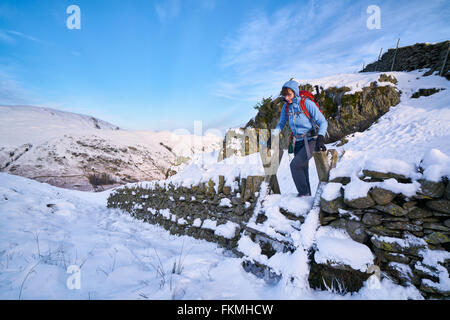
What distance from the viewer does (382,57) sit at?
74.9 feet

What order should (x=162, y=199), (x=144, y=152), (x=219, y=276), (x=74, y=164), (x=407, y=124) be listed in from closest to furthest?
1. (x=219, y=276)
2. (x=162, y=199)
3. (x=407, y=124)
4. (x=74, y=164)
5. (x=144, y=152)

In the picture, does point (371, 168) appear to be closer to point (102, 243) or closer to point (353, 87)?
point (102, 243)

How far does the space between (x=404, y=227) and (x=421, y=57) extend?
24.5m

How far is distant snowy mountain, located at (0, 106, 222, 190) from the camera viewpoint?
12289 mm

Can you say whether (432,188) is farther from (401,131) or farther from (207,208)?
(401,131)

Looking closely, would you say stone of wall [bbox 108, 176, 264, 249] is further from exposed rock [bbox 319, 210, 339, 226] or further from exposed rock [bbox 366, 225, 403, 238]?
exposed rock [bbox 366, 225, 403, 238]

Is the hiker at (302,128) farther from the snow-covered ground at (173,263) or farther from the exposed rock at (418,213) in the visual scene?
the exposed rock at (418,213)

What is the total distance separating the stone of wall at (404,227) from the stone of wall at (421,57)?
60.5 feet

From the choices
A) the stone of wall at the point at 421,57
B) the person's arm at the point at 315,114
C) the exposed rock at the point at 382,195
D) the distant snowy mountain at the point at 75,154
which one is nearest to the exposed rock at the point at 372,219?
the exposed rock at the point at 382,195

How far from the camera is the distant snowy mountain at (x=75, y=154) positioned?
12289 millimetres

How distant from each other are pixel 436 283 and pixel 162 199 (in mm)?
5682

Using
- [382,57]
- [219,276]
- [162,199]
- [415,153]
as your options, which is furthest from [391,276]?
[382,57]

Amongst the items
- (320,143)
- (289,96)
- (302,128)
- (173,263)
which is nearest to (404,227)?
(320,143)

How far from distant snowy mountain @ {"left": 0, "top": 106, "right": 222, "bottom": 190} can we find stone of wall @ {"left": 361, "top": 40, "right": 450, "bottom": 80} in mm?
19421
